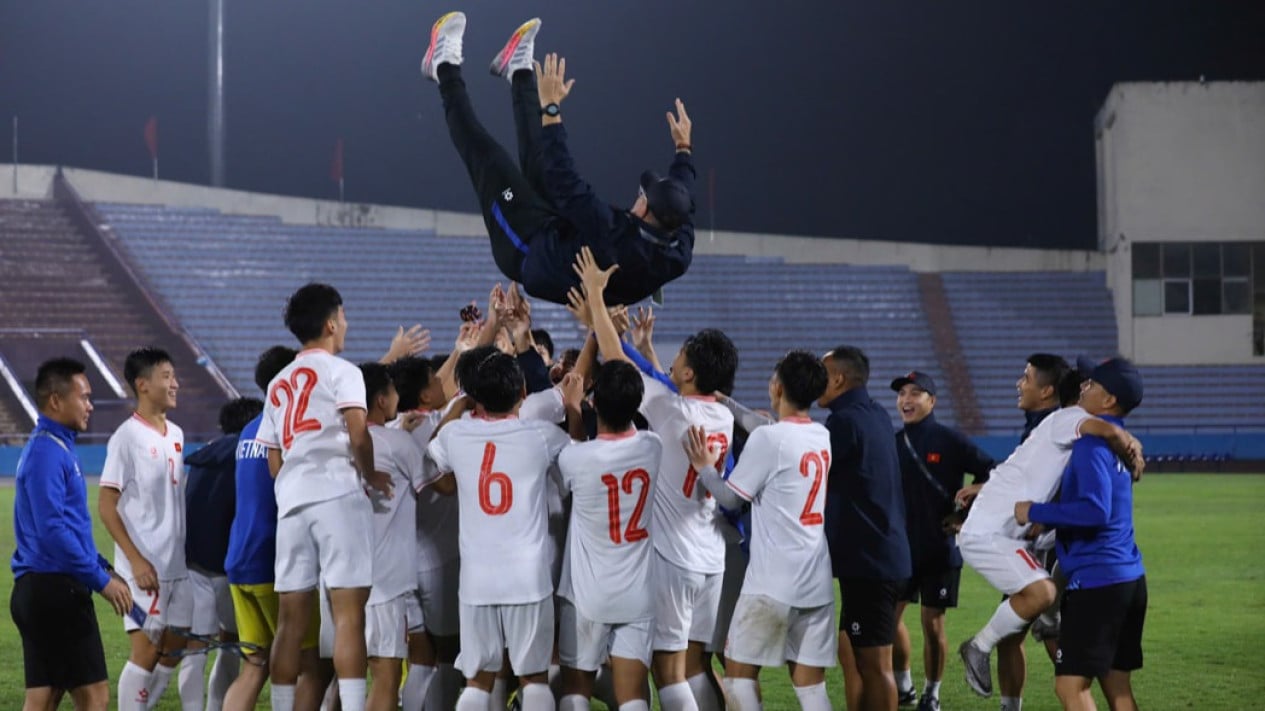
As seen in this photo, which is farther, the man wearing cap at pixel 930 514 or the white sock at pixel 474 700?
the man wearing cap at pixel 930 514

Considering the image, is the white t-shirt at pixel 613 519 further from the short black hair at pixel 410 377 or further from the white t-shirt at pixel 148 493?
the white t-shirt at pixel 148 493

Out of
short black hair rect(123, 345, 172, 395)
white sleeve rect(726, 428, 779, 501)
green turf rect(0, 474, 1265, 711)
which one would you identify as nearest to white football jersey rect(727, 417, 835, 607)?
white sleeve rect(726, 428, 779, 501)

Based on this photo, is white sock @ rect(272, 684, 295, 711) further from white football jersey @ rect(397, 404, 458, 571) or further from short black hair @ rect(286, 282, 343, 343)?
short black hair @ rect(286, 282, 343, 343)

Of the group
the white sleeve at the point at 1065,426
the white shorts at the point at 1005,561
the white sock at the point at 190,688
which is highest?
the white sleeve at the point at 1065,426

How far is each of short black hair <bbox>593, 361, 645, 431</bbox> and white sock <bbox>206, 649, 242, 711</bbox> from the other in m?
2.56

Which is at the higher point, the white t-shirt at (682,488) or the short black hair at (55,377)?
the short black hair at (55,377)

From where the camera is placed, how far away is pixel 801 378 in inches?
258

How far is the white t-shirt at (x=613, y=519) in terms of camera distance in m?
6.15

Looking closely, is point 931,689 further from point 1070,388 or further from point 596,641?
point 596,641

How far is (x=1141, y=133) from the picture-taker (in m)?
40.4

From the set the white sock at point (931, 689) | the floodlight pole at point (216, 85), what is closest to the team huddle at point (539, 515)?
the white sock at point (931, 689)

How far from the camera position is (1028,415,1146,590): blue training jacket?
623 centimetres

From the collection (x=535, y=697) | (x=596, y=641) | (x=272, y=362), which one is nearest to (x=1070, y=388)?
(x=596, y=641)

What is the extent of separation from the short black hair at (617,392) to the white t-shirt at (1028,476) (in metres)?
1.84
